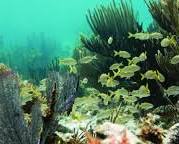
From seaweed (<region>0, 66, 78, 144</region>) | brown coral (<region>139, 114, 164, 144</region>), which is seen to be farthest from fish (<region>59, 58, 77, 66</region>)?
seaweed (<region>0, 66, 78, 144</region>)

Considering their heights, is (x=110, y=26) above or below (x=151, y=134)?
above

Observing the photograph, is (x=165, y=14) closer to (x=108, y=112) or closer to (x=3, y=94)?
(x=108, y=112)

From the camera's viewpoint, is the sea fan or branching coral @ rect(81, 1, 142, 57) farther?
branching coral @ rect(81, 1, 142, 57)

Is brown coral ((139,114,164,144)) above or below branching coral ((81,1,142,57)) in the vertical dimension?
below

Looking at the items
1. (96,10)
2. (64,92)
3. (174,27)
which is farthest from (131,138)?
(96,10)

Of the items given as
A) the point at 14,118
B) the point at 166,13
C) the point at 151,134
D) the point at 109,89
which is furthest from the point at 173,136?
the point at 109,89

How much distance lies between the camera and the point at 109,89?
33.9 ft

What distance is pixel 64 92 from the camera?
152 inches

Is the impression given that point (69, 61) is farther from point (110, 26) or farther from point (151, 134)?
point (151, 134)

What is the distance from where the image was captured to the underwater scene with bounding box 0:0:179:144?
337 cm

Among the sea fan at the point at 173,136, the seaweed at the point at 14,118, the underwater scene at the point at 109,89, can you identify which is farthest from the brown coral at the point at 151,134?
the seaweed at the point at 14,118

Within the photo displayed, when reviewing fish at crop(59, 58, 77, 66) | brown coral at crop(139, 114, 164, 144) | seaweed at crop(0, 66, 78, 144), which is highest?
fish at crop(59, 58, 77, 66)

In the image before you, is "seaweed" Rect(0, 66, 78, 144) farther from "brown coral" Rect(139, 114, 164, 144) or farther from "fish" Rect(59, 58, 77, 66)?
"fish" Rect(59, 58, 77, 66)

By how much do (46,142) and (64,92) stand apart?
0.57m
